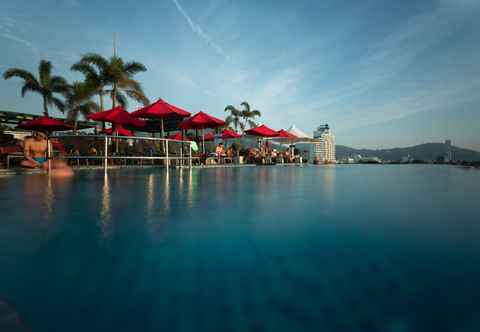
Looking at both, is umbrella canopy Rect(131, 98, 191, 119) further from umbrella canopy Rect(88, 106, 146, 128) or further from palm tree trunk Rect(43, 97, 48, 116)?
palm tree trunk Rect(43, 97, 48, 116)

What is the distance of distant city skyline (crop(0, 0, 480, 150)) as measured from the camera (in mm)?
11562

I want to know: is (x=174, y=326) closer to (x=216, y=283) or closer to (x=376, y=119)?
(x=216, y=283)

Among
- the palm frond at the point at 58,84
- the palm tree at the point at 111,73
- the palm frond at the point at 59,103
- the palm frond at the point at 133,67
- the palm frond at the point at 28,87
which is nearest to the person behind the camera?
the palm tree at the point at 111,73

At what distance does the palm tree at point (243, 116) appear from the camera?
28.6 m

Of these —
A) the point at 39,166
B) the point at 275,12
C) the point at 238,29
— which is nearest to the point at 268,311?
the point at 39,166

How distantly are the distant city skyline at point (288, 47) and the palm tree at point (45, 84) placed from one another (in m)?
0.51

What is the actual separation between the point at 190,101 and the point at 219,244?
27.9m

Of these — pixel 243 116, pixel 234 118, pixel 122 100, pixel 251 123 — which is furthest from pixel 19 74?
pixel 251 123

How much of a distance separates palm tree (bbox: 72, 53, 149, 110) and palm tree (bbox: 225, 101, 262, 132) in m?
13.2

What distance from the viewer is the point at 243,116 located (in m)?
28.8

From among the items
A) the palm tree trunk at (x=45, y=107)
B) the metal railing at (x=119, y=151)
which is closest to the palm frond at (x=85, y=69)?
the metal railing at (x=119, y=151)

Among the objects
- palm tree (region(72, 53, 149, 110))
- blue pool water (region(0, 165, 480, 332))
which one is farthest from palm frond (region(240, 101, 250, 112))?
blue pool water (region(0, 165, 480, 332))

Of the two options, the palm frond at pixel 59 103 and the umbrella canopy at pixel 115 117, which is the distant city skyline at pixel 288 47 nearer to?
the palm frond at pixel 59 103

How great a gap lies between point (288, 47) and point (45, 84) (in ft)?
62.1
